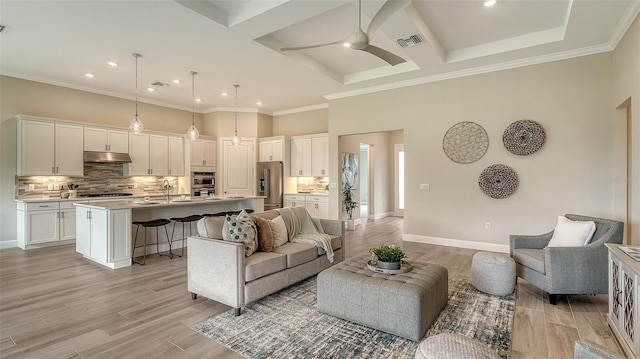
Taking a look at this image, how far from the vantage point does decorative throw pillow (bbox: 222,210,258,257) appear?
128 inches

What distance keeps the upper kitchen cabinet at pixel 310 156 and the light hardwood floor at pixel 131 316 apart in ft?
13.8

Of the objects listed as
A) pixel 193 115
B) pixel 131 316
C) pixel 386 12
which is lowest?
pixel 131 316

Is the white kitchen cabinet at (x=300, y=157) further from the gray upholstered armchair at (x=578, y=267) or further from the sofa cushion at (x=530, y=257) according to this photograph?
the gray upholstered armchair at (x=578, y=267)

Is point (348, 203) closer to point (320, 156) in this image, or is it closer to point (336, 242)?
point (320, 156)

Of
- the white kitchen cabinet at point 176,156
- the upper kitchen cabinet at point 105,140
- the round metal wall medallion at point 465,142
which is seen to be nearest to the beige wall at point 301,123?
the white kitchen cabinet at point 176,156

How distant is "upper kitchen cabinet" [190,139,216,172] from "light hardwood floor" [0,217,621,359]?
3871mm

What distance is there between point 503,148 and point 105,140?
7818 mm

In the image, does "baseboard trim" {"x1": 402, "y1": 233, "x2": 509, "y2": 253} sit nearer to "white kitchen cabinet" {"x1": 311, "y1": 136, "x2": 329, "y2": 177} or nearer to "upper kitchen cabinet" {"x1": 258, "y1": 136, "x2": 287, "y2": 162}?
"white kitchen cabinet" {"x1": 311, "y1": 136, "x2": 329, "y2": 177}

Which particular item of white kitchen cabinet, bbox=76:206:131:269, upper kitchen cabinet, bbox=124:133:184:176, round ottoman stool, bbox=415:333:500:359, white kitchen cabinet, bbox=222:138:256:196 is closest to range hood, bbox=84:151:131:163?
upper kitchen cabinet, bbox=124:133:184:176

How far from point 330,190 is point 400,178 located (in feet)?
12.7

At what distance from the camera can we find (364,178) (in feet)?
31.5

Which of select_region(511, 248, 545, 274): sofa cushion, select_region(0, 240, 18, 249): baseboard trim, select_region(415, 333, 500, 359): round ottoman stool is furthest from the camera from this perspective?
select_region(0, 240, 18, 249): baseboard trim

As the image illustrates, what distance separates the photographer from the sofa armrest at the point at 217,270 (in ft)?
9.46

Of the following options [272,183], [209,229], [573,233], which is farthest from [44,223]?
[573,233]
